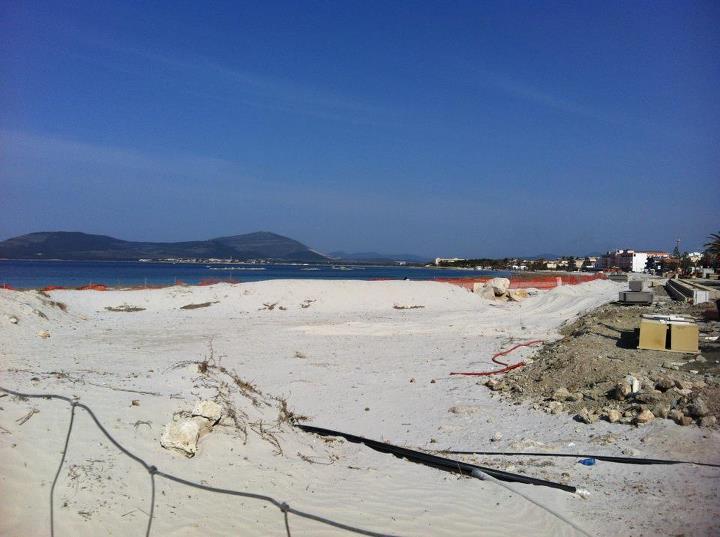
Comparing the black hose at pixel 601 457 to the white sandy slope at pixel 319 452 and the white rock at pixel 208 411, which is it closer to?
the white sandy slope at pixel 319 452

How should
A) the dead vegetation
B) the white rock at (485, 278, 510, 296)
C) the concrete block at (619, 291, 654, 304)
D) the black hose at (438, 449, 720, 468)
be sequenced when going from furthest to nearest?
the white rock at (485, 278, 510, 296)
the concrete block at (619, 291, 654, 304)
the dead vegetation
the black hose at (438, 449, 720, 468)

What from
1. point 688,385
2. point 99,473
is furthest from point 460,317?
point 99,473

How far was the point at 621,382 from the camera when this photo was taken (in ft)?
30.8

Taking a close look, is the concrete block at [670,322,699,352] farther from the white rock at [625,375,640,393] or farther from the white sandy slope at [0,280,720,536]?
the white sandy slope at [0,280,720,536]

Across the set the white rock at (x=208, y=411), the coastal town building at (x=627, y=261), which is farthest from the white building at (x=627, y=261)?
the white rock at (x=208, y=411)

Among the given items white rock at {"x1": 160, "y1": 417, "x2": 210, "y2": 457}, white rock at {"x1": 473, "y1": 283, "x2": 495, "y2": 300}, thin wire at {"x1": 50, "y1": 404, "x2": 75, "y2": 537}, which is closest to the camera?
thin wire at {"x1": 50, "y1": 404, "x2": 75, "y2": 537}

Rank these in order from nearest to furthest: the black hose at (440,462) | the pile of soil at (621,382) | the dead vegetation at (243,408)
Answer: the black hose at (440,462)
the dead vegetation at (243,408)
the pile of soil at (621,382)

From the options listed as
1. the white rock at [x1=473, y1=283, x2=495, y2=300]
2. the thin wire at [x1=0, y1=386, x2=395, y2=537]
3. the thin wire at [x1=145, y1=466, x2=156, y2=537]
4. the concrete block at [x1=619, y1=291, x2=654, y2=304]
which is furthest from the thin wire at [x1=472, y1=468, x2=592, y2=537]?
the white rock at [x1=473, y1=283, x2=495, y2=300]

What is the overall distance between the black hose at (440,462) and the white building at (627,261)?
137 meters

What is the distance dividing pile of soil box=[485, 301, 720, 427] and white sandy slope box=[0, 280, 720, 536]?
1.27 feet

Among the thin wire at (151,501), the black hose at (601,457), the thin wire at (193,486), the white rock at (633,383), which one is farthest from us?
the white rock at (633,383)

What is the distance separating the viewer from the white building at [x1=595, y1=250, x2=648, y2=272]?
134750 mm

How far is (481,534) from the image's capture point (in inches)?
205

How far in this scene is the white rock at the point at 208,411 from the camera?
638cm
